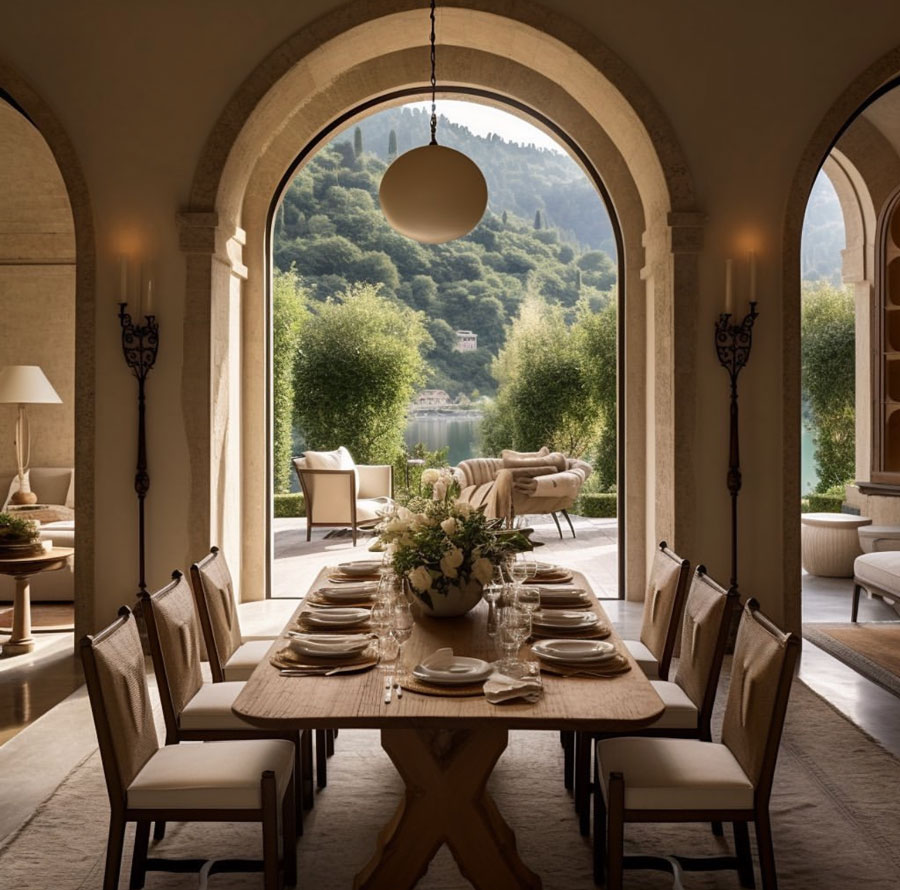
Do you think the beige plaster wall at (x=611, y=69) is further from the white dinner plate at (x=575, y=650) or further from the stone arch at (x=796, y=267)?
the white dinner plate at (x=575, y=650)

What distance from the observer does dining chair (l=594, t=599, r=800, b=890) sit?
2.35 meters

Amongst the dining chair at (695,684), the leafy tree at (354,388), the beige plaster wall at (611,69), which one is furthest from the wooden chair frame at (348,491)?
the dining chair at (695,684)

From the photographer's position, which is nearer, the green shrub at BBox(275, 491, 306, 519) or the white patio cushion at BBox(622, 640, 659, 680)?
the white patio cushion at BBox(622, 640, 659, 680)

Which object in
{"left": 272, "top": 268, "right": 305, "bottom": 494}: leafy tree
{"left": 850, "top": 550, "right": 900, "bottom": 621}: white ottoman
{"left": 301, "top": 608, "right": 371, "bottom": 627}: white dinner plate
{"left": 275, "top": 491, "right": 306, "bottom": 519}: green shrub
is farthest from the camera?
{"left": 275, "top": 491, "right": 306, "bottom": 519}: green shrub

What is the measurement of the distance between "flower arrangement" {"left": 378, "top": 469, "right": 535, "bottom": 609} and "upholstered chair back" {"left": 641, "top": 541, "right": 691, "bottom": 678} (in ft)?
1.97

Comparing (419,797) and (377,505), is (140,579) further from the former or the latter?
(377,505)

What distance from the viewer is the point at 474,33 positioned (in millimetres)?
5477

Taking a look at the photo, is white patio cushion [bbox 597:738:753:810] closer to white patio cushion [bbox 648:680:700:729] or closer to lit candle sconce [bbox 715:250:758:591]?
white patio cushion [bbox 648:680:700:729]

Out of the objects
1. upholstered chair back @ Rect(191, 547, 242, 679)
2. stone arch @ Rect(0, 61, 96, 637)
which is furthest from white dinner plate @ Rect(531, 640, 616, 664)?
stone arch @ Rect(0, 61, 96, 637)

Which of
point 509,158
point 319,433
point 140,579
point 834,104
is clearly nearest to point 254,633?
point 140,579

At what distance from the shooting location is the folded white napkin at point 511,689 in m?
2.29

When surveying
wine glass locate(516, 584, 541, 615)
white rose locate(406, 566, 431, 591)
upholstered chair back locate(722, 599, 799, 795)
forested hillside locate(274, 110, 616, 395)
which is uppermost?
forested hillside locate(274, 110, 616, 395)

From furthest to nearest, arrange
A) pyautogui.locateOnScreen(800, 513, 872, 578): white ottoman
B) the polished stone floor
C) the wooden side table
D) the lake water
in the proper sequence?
the lake water → pyautogui.locateOnScreen(800, 513, 872, 578): white ottoman → the wooden side table → the polished stone floor

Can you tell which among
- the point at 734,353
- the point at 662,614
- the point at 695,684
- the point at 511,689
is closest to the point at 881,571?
the point at 734,353
